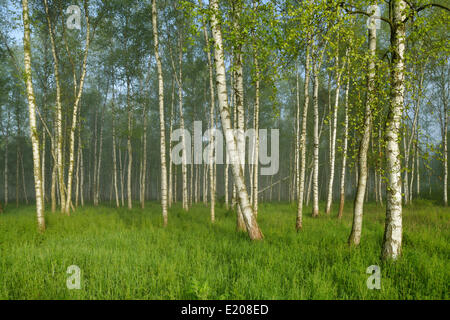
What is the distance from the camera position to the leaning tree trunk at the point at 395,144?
4246 mm

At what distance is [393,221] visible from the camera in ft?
14.1

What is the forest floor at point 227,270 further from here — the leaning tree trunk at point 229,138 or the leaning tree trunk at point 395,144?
the leaning tree trunk at point 229,138

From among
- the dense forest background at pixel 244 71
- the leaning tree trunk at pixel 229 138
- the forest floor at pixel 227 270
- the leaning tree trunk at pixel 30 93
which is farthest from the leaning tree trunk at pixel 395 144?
the leaning tree trunk at pixel 30 93

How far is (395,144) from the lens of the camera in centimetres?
432

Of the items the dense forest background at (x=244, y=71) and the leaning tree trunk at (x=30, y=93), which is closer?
the dense forest background at (x=244, y=71)

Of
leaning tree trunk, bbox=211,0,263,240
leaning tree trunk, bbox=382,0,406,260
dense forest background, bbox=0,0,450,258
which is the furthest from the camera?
Answer: leaning tree trunk, bbox=211,0,263,240

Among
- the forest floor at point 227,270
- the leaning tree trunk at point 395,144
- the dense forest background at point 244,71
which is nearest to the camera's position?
the forest floor at point 227,270

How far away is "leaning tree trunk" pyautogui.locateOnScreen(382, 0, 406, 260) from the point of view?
13.9ft

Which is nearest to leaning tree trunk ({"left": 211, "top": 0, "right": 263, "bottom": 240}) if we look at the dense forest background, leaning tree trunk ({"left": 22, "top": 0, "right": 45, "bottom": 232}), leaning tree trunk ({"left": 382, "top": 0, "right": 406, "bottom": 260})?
the dense forest background

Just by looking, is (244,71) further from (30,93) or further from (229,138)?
(30,93)

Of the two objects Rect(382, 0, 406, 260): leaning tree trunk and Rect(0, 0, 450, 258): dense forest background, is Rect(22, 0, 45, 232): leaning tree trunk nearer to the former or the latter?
Rect(0, 0, 450, 258): dense forest background

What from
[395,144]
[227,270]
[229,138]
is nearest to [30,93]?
[229,138]
